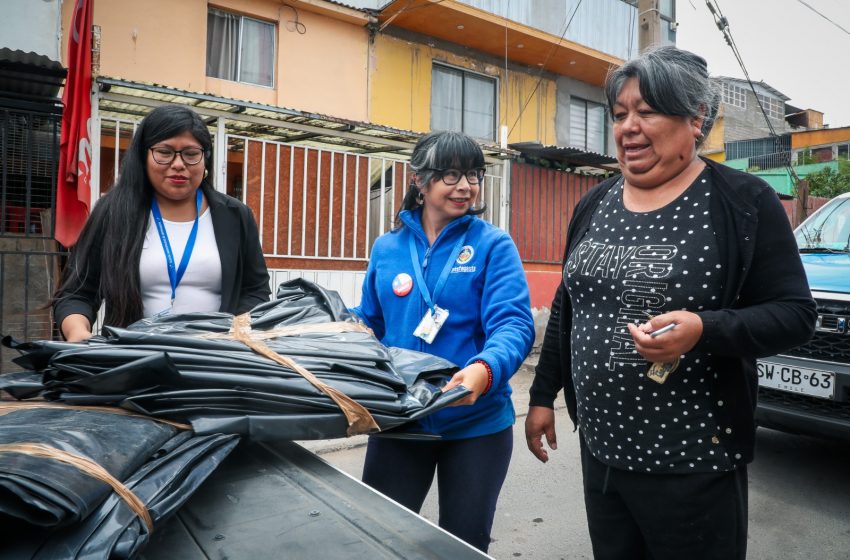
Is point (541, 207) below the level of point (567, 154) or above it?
below

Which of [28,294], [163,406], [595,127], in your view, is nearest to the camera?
[163,406]

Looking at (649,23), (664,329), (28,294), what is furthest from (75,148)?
(649,23)

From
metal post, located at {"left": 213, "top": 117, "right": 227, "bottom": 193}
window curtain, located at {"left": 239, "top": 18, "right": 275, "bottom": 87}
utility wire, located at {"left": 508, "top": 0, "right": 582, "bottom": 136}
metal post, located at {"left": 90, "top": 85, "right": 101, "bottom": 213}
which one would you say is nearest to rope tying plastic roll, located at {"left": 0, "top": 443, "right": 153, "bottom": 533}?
metal post, located at {"left": 90, "top": 85, "right": 101, "bottom": 213}

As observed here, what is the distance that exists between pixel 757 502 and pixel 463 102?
30.5 feet

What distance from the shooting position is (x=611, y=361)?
1.57m

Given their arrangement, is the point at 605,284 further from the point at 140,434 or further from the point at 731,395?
the point at 140,434

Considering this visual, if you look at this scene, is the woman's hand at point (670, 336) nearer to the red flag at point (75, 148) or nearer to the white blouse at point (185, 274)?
the white blouse at point (185, 274)

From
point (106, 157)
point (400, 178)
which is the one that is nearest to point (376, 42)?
point (400, 178)

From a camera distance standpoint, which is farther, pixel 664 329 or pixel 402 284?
pixel 402 284

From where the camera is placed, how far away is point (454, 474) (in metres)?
1.87

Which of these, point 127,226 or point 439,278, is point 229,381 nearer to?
point 439,278

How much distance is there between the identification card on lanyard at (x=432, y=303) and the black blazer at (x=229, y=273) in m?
0.57

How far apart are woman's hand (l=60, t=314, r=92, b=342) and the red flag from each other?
3.21m

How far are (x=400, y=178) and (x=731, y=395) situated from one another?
21.2ft
